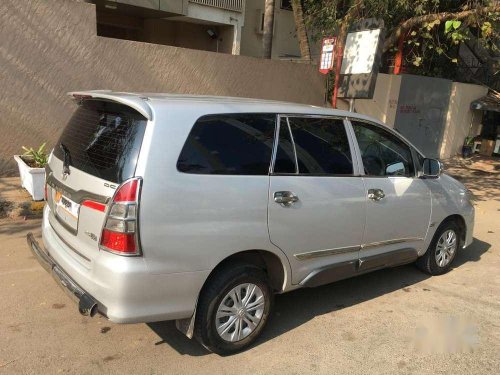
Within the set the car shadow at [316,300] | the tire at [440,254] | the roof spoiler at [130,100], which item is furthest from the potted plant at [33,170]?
the tire at [440,254]

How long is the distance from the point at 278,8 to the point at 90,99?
50.0 feet

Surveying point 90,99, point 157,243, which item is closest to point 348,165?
point 157,243

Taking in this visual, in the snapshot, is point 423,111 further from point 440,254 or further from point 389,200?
point 389,200

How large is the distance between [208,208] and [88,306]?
0.93 m

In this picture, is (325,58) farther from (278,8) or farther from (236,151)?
(278,8)

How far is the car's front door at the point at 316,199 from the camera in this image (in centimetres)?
346

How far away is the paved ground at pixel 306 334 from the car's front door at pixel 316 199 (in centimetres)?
47

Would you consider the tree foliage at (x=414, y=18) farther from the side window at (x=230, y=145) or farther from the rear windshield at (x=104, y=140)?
the rear windshield at (x=104, y=140)

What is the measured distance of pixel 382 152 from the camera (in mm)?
4379

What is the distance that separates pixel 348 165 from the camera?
3980 mm

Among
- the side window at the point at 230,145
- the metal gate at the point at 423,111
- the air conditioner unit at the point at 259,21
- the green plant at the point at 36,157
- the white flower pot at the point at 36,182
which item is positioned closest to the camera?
the side window at the point at 230,145

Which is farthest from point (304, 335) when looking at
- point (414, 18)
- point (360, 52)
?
point (414, 18)

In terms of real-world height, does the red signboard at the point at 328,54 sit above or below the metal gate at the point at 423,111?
above

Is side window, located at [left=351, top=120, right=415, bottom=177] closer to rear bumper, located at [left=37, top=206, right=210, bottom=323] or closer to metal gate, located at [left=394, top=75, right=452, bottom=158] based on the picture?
rear bumper, located at [left=37, top=206, right=210, bottom=323]
